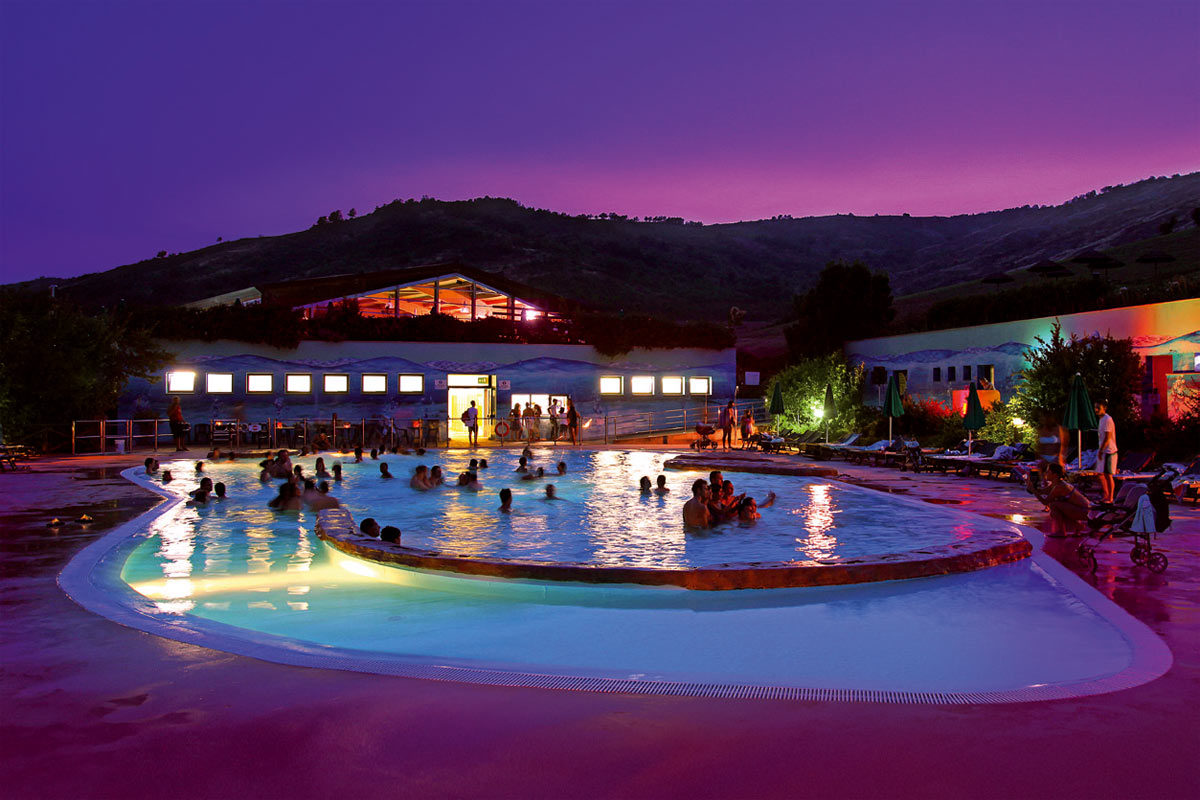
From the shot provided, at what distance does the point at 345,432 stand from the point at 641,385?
10.6 meters

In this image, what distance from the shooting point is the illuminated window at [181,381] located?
92.8 feet

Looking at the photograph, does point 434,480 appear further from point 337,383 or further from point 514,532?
point 337,383

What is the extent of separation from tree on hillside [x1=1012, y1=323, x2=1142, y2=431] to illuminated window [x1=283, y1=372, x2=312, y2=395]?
20990 millimetres

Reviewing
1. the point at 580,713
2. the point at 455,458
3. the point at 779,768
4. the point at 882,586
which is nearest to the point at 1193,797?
the point at 779,768

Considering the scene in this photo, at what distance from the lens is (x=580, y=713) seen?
4.37 m

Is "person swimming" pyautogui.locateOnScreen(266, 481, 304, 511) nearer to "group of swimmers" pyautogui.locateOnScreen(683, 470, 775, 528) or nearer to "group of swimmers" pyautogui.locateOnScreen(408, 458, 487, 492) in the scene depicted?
"group of swimmers" pyautogui.locateOnScreen(408, 458, 487, 492)

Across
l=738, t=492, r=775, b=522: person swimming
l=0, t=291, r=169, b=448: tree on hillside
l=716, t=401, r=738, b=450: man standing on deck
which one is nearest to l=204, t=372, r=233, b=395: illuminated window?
l=0, t=291, r=169, b=448: tree on hillside

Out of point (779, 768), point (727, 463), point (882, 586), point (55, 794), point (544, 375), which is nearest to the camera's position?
point (55, 794)

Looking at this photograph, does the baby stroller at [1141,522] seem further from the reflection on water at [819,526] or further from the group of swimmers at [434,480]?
the group of swimmers at [434,480]

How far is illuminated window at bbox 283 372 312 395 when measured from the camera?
1161 inches

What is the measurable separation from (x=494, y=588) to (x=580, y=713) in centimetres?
338

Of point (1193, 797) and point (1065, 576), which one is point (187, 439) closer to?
point (1065, 576)

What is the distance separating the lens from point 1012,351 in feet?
78.3

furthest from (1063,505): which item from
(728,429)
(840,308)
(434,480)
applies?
(840,308)
